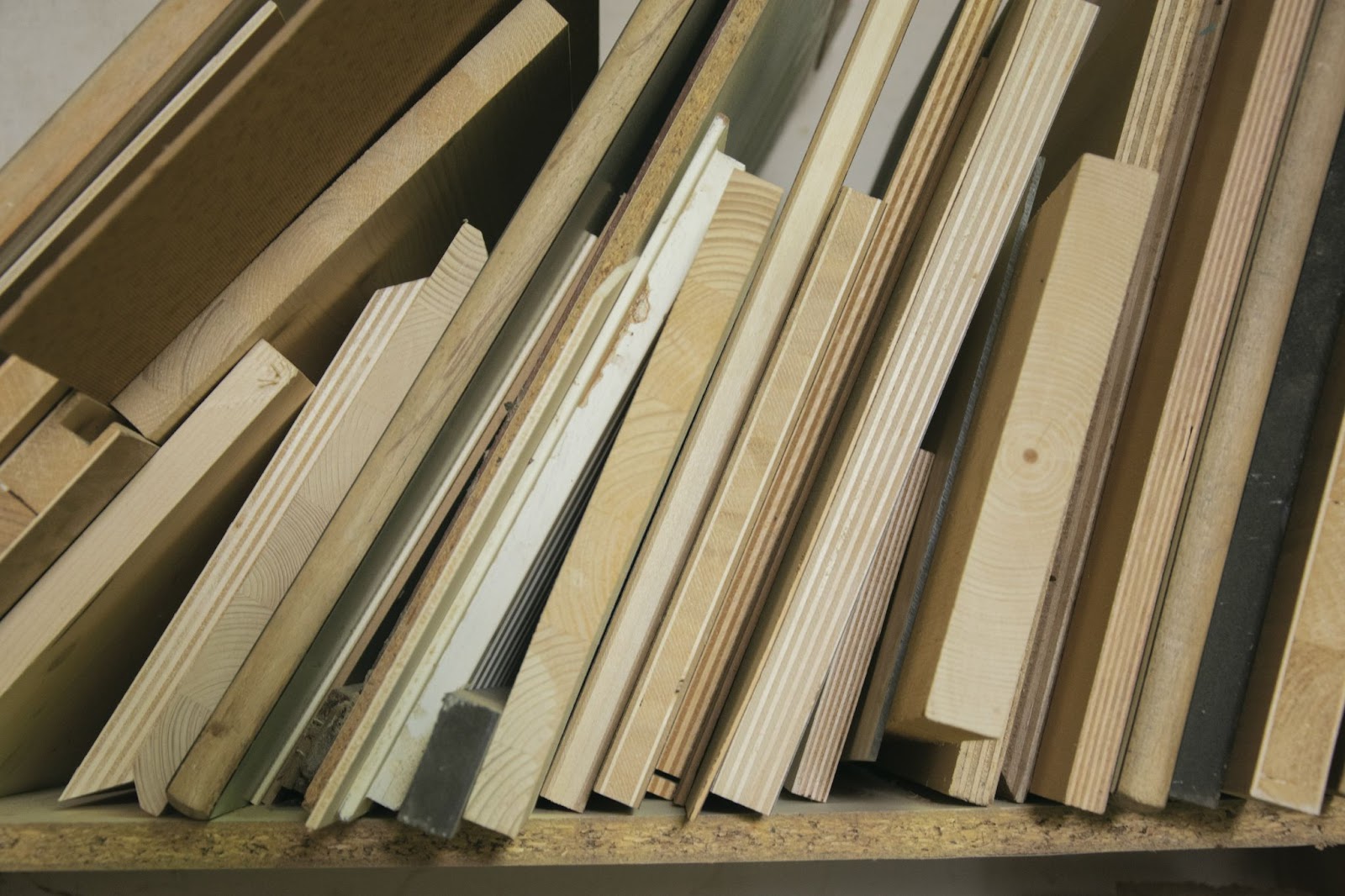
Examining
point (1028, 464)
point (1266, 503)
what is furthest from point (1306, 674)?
point (1028, 464)

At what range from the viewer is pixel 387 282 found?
2.38ft

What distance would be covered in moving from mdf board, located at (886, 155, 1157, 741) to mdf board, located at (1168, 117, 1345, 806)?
189 mm

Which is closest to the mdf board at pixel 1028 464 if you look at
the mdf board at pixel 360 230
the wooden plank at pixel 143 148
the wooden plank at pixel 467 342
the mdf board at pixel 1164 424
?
the mdf board at pixel 1164 424

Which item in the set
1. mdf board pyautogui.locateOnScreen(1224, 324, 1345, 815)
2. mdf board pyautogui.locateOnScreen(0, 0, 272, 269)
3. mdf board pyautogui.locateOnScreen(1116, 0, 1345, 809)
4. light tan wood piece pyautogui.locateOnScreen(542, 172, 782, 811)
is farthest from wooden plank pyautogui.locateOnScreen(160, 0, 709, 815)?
mdf board pyautogui.locateOnScreen(1224, 324, 1345, 815)

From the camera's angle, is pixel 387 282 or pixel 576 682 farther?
pixel 387 282

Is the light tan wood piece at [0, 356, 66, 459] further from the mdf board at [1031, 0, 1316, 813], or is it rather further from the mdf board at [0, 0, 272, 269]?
the mdf board at [1031, 0, 1316, 813]

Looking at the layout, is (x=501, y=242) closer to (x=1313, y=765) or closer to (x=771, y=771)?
(x=771, y=771)

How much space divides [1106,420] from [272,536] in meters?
0.64

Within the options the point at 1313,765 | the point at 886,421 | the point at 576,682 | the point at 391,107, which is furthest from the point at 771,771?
the point at 391,107

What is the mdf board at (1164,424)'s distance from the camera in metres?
0.54

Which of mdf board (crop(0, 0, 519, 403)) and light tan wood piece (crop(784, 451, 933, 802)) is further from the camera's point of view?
light tan wood piece (crop(784, 451, 933, 802))

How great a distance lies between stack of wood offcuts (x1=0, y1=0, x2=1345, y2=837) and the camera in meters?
0.49

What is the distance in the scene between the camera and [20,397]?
0.51 meters

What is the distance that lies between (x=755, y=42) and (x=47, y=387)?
577mm
